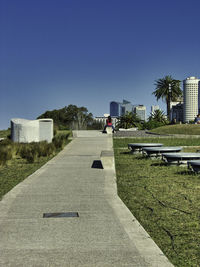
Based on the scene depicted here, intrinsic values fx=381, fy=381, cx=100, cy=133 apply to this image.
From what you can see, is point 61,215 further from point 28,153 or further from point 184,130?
point 184,130

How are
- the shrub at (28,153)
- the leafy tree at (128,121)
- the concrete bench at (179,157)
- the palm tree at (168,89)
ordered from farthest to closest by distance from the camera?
the palm tree at (168,89), the leafy tree at (128,121), the shrub at (28,153), the concrete bench at (179,157)

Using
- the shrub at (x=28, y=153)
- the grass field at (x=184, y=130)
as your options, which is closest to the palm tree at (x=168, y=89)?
the grass field at (x=184, y=130)

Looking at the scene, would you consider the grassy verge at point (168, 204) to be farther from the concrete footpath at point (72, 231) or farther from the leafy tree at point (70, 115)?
the leafy tree at point (70, 115)

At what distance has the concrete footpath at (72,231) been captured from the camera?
13.4 feet

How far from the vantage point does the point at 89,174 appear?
10.5 m

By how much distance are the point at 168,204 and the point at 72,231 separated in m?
2.56

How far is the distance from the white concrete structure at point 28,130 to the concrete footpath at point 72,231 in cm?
1535

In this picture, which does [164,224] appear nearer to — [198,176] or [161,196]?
[161,196]

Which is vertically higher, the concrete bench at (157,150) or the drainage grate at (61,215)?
the concrete bench at (157,150)

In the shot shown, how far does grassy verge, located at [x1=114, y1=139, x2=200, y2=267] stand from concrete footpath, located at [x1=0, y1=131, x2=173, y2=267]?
→ 24 cm

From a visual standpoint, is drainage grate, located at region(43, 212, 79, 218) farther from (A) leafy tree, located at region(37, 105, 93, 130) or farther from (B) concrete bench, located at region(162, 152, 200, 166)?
(A) leafy tree, located at region(37, 105, 93, 130)

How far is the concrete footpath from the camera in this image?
4078 mm

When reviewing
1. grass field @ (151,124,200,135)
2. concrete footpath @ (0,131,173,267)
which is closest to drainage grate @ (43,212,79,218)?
concrete footpath @ (0,131,173,267)

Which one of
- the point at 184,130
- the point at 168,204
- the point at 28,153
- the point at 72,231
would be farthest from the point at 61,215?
the point at 184,130
